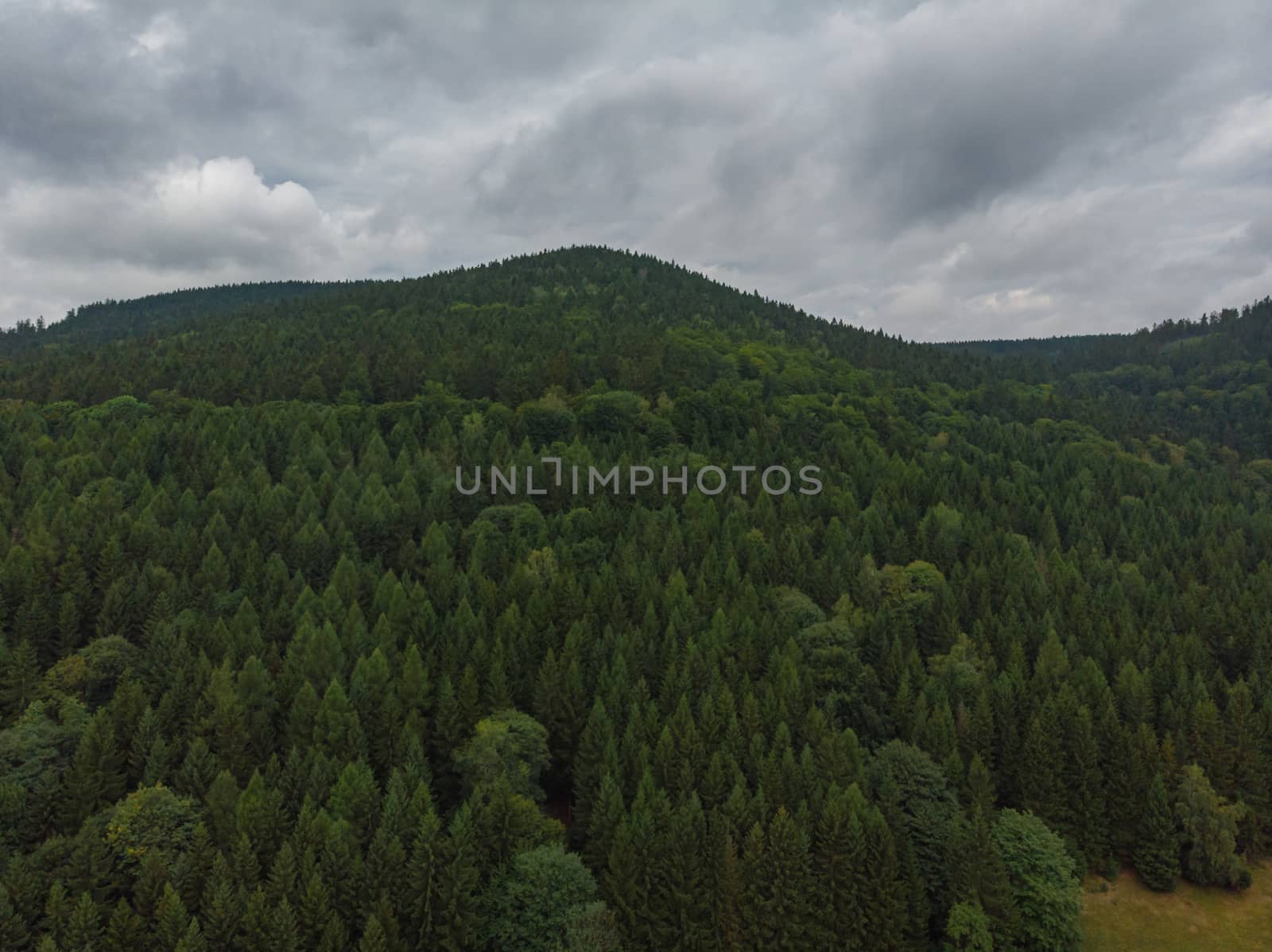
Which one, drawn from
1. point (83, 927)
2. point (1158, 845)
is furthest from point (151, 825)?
point (1158, 845)

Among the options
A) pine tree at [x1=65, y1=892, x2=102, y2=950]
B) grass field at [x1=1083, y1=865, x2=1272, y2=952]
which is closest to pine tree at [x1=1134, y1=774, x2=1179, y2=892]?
grass field at [x1=1083, y1=865, x2=1272, y2=952]

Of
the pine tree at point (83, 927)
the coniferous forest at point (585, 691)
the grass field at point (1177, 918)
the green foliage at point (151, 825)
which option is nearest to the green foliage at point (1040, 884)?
the coniferous forest at point (585, 691)

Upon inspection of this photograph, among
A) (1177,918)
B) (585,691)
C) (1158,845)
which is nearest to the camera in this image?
(1177,918)

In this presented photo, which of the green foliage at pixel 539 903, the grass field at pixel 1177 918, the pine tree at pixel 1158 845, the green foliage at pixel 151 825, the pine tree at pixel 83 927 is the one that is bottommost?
the grass field at pixel 1177 918

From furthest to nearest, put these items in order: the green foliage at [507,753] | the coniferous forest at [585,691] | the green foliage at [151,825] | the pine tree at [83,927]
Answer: the green foliage at [507,753] → the coniferous forest at [585,691] → the green foliage at [151,825] → the pine tree at [83,927]

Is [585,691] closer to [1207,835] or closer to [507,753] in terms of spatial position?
[507,753]

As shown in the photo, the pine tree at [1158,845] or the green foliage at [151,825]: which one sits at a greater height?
the green foliage at [151,825]

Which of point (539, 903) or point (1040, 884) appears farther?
point (1040, 884)

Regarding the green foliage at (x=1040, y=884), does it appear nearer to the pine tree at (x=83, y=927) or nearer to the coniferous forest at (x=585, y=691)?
the coniferous forest at (x=585, y=691)
